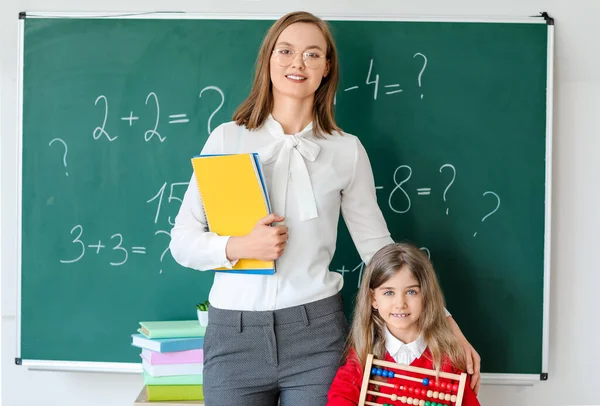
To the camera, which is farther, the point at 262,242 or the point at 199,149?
the point at 199,149

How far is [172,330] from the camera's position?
6.66 ft

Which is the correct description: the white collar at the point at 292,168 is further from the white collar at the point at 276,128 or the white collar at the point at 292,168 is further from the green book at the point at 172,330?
the green book at the point at 172,330

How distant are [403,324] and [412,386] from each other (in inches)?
6.4

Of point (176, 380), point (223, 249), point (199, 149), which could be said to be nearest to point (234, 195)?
point (223, 249)

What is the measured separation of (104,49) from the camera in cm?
218

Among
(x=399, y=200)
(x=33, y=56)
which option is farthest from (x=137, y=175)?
(x=399, y=200)

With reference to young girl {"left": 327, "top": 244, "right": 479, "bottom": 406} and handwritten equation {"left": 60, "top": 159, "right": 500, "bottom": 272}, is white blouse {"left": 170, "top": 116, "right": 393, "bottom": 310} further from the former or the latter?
handwritten equation {"left": 60, "top": 159, "right": 500, "bottom": 272}

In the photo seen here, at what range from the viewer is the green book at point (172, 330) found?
6.65 ft

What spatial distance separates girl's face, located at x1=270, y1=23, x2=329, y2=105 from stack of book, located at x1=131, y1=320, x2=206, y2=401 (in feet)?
2.76

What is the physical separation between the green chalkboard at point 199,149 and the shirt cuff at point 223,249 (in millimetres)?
638

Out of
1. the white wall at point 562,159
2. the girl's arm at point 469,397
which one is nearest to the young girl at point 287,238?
the girl's arm at point 469,397

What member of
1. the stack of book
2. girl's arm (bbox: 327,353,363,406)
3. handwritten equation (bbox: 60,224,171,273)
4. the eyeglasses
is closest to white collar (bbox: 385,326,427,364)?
girl's arm (bbox: 327,353,363,406)

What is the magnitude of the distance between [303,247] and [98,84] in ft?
3.33

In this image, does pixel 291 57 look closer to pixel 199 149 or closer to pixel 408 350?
pixel 199 149
